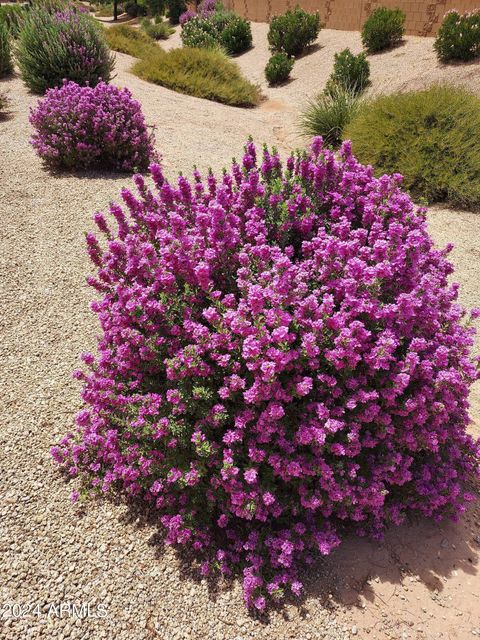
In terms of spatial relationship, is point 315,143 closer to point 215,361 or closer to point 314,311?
point 314,311

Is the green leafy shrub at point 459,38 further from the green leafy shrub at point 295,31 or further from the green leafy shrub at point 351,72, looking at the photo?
the green leafy shrub at point 295,31

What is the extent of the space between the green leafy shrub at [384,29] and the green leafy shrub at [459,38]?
2.98 metres

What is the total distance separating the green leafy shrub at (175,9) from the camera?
37972mm

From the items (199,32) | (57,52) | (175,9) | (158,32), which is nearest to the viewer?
(57,52)

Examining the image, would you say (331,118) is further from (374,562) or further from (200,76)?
(374,562)

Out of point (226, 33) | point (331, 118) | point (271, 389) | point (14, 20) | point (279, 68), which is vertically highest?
point (14, 20)

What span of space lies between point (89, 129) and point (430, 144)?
6381 millimetres

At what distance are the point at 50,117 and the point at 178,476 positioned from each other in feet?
23.8

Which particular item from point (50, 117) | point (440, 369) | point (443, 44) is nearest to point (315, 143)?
point (440, 369)

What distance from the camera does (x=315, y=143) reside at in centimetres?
Result: 405

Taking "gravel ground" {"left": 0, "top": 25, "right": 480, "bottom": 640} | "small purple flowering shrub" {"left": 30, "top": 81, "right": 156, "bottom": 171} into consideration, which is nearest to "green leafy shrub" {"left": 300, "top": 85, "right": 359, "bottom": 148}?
"small purple flowering shrub" {"left": 30, "top": 81, "right": 156, "bottom": 171}

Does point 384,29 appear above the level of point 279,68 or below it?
above

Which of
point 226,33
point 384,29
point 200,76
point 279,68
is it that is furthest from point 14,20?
point 384,29

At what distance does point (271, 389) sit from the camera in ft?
9.04
